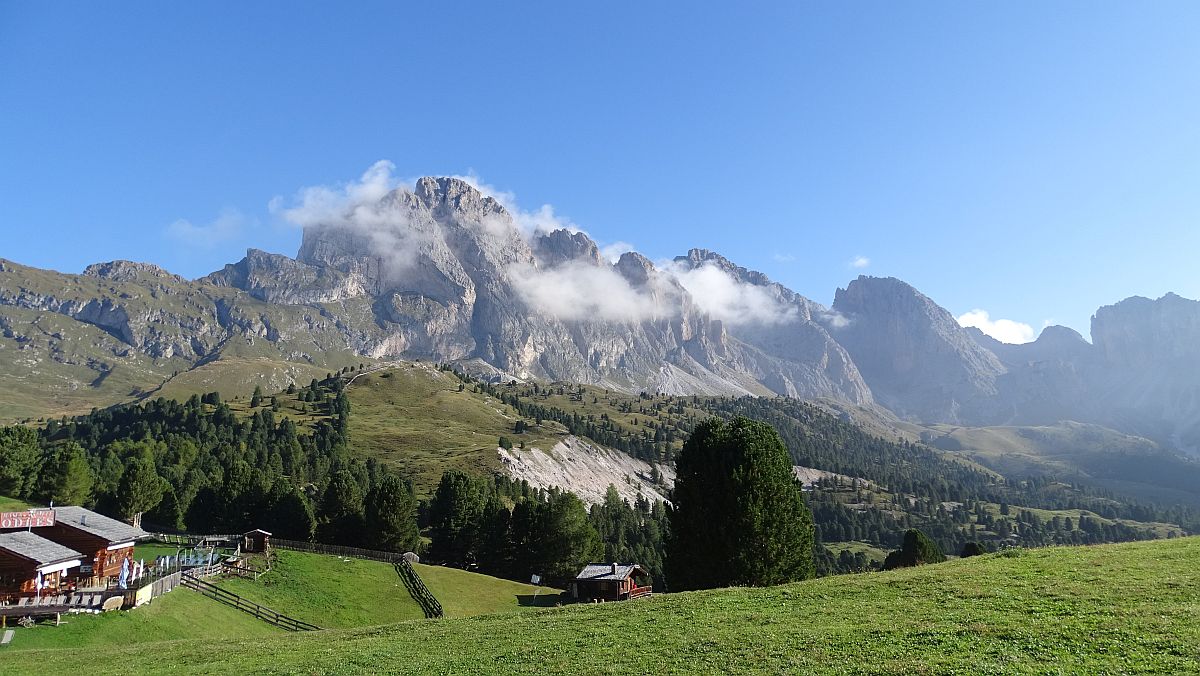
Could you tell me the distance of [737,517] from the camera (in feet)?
155

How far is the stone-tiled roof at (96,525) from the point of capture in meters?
55.7

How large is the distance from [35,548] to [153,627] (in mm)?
12821

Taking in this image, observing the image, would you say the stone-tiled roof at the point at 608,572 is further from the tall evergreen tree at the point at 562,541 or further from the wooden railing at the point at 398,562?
the tall evergreen tree at the point at 562,541

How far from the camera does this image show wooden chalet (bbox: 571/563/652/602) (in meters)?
75.6

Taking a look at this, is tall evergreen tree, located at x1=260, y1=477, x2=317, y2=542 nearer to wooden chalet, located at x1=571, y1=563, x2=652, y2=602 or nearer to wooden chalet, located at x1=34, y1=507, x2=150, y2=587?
wooden chalet, located at x1=34, y1=507, x2=150, y2=587

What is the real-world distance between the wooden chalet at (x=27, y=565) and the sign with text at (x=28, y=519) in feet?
7.36

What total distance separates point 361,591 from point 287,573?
8.56 m

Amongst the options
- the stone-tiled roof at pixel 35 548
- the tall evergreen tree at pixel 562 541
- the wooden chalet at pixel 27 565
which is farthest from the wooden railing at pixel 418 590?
the wooden chalet at pixel 27 565

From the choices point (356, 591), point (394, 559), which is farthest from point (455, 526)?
point (356, 591)

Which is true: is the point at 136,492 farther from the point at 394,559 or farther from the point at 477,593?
the point at 477,593

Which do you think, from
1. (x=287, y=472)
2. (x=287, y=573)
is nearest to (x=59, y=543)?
(x=287, y=573)

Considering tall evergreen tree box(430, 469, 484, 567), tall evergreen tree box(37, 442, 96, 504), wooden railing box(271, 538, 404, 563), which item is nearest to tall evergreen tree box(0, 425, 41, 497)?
tall evergreen tree box(37, 442, 96, 504)

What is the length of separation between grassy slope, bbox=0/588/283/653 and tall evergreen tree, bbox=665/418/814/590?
31372 millimetres

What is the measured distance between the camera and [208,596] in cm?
5594
